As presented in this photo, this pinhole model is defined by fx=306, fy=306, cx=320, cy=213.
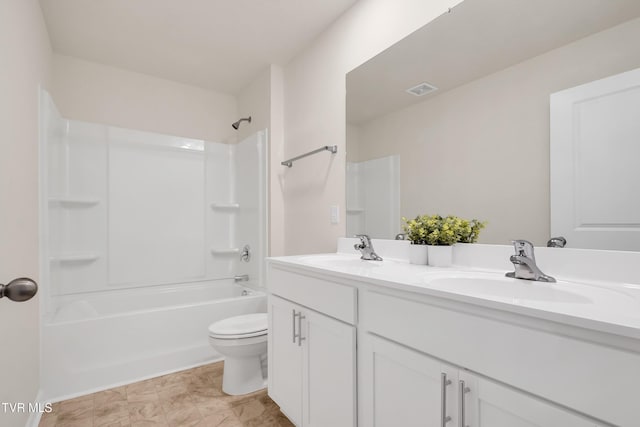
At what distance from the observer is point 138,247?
9.13 ft

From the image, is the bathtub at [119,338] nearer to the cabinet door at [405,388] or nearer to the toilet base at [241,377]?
the toilet base at [241,377]

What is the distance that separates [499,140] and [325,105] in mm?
1236

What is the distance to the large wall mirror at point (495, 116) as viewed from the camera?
0.99 m

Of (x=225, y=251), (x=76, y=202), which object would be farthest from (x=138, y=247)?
(x=225, y=251)

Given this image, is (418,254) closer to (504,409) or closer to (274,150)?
(504,409)

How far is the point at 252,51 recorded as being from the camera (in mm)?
2459

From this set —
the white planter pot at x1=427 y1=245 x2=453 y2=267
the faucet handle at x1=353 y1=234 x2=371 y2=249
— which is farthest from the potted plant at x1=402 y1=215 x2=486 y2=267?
the faucet handle at x1=353 y1=234 x2=371 y2=249

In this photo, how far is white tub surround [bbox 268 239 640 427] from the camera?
1.96 ft

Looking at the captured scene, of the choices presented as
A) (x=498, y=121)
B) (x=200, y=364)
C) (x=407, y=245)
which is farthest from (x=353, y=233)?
(x=200, y=364)

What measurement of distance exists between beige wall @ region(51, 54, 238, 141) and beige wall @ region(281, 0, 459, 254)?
103cm

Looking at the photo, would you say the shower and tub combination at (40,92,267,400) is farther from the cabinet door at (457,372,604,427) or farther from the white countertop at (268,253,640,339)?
the cabinet door at (457,372,604,427)

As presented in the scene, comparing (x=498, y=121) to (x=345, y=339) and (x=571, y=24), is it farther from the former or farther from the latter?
(x=345, y=339)

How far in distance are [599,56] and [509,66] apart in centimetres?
28

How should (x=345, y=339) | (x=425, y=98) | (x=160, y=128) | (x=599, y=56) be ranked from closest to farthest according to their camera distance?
1. (x=599, y=56)
2. (x=345, y=339)
3. (x=425, y=98)
4. (x=160, y=128)
